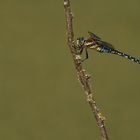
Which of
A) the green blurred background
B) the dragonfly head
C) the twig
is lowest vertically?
the twig

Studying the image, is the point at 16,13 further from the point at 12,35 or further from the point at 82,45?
the point at 82,45

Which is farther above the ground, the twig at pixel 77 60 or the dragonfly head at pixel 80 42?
the dragonfly head at pixel 80 42

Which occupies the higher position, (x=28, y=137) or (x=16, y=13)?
(x=16, y=13)

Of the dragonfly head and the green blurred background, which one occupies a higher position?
the green blurred background

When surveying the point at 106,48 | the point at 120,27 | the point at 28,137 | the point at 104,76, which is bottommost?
the point at 106,48

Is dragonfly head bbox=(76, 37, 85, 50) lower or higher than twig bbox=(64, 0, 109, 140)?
higher

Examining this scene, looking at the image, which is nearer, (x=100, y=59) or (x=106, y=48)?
(x=106, y=48)

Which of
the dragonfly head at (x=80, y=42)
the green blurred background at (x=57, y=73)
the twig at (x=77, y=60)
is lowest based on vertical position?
the twig at (x=77, y=60)

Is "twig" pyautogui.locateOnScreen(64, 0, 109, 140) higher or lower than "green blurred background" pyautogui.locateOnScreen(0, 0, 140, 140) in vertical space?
lower

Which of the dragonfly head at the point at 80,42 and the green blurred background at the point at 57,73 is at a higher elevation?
the green blurred background at the point at 57,73

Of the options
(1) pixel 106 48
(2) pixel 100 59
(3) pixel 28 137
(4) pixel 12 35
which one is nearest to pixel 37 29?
(4) pixel 12 35
